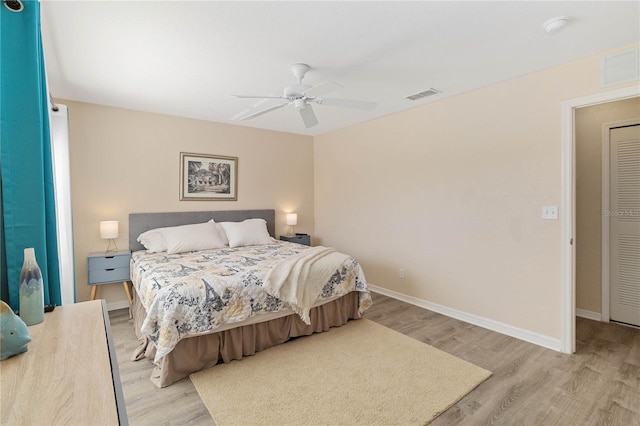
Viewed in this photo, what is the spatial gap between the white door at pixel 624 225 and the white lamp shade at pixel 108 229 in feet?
18.3

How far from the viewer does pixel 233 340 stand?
8.65 ft

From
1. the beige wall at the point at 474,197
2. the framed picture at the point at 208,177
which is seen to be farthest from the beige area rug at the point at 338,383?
the framed picture at the point at 208,177

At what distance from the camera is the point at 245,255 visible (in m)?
3.68

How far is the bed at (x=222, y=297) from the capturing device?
7.79 feet

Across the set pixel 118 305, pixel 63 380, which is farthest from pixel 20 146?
pixel 118 305

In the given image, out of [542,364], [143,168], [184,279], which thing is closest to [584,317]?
[542,364]

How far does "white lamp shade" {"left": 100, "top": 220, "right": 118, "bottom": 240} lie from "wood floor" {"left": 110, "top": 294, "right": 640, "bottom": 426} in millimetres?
1084

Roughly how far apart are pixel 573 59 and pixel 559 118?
0.48 m

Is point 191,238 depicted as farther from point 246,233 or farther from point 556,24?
point 556,24

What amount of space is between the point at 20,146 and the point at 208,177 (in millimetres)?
3266

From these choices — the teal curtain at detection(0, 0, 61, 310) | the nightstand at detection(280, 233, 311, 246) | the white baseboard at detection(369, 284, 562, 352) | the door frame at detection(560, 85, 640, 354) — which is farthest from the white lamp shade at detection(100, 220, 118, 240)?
the door frame at detection(560, 85, 640, 354)

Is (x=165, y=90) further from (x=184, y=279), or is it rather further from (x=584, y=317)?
(x=584, y=317)

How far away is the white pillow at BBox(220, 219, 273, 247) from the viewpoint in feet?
14.1

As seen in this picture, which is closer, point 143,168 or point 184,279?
point 184,279
